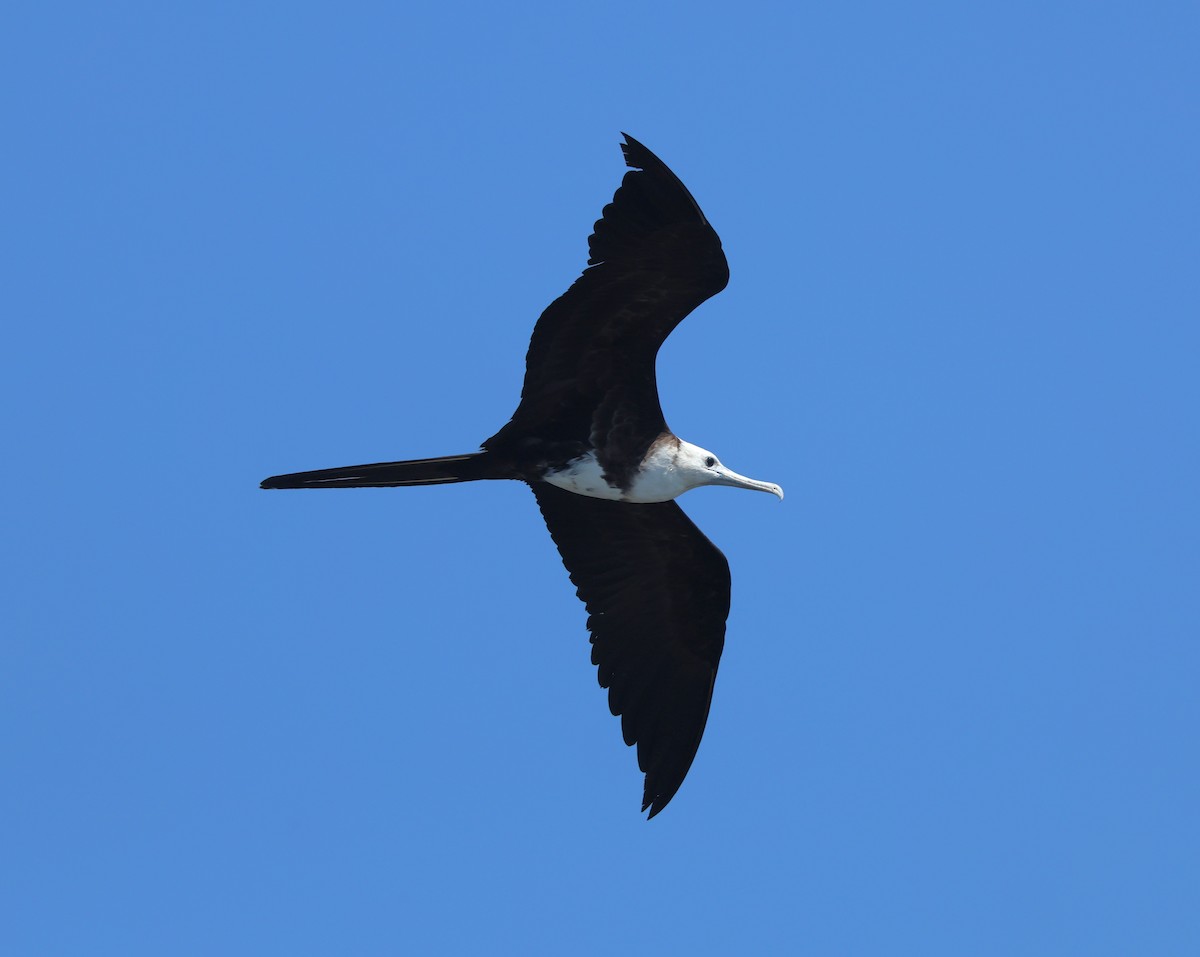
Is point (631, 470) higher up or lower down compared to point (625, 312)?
lower down

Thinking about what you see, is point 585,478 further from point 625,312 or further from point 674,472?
point 625,312

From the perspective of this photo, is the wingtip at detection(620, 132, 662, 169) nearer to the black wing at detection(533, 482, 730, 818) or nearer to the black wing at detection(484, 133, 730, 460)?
the black wing at detection(484, 133, 730, 460)

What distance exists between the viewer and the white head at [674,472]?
8414 millimetres

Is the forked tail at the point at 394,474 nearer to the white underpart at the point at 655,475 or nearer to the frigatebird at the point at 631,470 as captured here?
the frigatebird at the point at 631,470

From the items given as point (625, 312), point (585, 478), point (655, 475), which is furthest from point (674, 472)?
point (625, 312)

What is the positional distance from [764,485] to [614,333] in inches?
43.9

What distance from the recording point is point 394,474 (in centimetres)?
827

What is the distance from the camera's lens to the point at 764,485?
8.72 metres

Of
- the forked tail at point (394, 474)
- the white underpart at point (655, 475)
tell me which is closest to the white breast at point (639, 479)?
the white underpart at point (655, 475)

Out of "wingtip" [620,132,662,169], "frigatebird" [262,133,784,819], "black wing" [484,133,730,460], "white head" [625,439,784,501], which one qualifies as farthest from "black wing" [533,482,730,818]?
"wingtip" [620,132,662,169]

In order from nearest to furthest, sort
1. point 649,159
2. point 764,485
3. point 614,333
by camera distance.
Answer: point 649,159, point 614,333, point 764,485

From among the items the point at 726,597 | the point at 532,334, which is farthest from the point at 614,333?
the point at 726,597

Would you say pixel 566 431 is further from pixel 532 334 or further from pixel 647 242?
pixel 647 242

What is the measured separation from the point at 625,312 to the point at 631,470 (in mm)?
760
